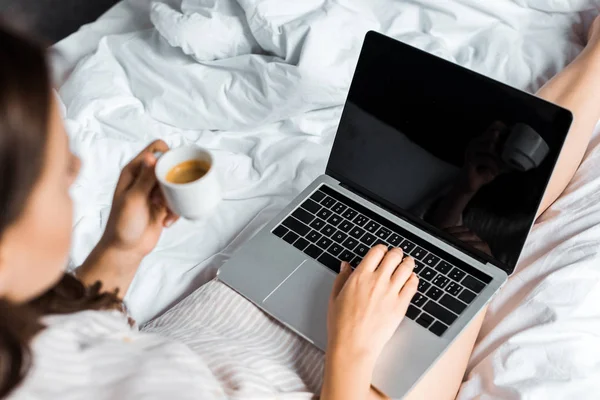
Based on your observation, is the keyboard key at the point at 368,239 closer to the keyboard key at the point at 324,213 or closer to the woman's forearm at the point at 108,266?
the keyboard key at the point at 324,213

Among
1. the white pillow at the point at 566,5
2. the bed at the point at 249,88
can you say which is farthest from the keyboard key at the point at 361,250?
the white pillow at the point at 566,5

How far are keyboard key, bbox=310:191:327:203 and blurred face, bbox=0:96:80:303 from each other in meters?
0.48

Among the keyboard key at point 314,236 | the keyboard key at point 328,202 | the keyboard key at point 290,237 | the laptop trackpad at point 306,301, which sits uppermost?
the keyboard key at point 328,202

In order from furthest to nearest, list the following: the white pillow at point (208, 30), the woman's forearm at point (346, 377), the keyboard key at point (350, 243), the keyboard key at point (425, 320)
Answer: the white pillow at point (208, 30)
the keyboard key at point (350, 243)
the keyboard key at point (425, 320)
the woman's forearm at point (346, 377)

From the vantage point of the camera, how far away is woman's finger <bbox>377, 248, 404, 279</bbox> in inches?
30.7

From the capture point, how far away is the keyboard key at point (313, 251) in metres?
0.90

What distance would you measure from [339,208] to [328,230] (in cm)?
5

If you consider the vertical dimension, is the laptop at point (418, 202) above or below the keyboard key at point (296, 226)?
above

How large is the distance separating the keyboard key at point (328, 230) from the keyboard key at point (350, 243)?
29mm

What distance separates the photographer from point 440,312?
80cm

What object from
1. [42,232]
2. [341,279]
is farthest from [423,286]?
[42,232]

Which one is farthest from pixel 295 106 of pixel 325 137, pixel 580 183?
pixel 580 183

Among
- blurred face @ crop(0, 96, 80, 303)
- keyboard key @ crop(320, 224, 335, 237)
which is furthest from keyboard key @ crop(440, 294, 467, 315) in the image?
blurred face @ crop(0, 96, 80, 303)

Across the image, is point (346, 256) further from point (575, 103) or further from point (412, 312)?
point (575, 103)
